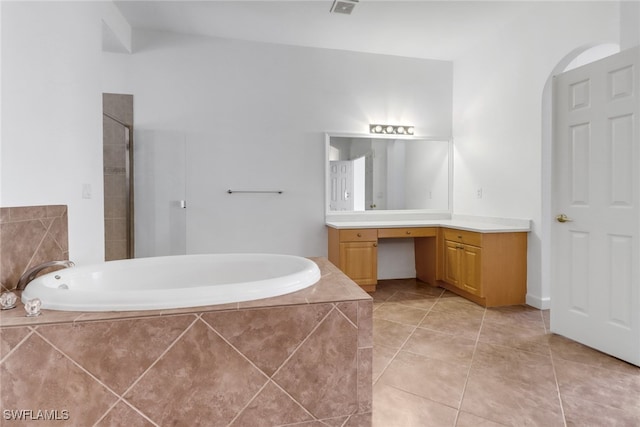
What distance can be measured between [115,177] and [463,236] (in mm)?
3383

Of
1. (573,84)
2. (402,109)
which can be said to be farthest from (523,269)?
(402,109)

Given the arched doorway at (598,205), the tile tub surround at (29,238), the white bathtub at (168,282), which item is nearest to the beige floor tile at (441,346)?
the arched doorway at (598,205)

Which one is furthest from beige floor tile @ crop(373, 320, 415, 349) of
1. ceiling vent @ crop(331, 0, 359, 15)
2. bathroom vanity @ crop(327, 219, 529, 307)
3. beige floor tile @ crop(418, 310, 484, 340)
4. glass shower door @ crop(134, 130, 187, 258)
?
ceiling vent @ crop(331, 0, 359, 15)

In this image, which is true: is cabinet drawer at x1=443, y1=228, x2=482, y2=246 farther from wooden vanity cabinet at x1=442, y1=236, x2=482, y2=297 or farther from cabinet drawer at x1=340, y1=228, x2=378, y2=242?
cabinet drawer at x1=340, y1=228, x2=378, y2=242

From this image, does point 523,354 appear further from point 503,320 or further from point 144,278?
point 144,278

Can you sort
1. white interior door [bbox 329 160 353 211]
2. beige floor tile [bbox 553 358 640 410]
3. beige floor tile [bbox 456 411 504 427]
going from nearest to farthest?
beige floor tile [bbox 456 411 504 427] < beige floor tile [bbox 553 358 640 410] < white interior door [bbox 329 160 353 211]

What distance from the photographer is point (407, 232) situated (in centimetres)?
368

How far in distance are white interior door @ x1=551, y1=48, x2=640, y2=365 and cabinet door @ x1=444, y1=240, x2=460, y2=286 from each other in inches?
38.7

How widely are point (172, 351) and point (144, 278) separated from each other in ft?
3.01

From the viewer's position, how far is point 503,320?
9.29ft

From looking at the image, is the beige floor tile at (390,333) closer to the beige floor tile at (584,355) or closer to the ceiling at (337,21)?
the beige floor tile at (584,355)

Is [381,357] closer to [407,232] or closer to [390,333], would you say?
[390,333]

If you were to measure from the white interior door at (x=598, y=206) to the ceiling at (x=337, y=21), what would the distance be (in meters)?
1.20

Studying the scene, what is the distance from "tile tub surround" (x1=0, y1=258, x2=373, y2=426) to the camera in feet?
3.94
